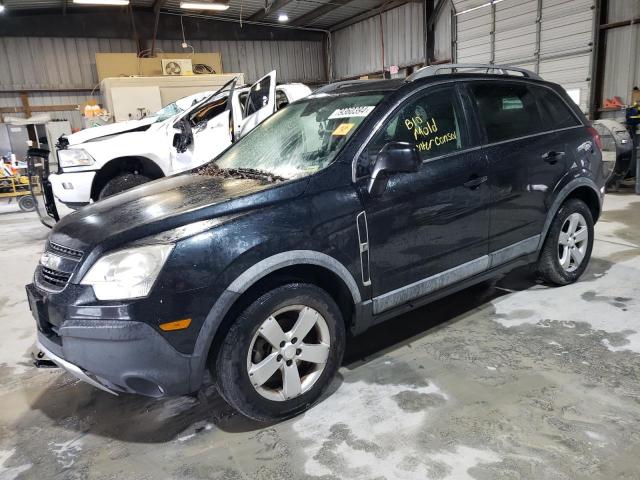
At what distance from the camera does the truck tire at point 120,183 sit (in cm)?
589

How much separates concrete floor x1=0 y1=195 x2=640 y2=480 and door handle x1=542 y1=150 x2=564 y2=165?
1021 millimetres

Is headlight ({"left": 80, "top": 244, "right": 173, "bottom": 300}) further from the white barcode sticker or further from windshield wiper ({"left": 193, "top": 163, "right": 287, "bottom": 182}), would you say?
the white barcode sticker

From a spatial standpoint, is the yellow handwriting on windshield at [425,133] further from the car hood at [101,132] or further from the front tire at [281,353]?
the car hood at [101,132]

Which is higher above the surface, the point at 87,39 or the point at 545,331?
the point at 87,39

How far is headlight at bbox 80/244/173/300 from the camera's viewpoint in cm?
186

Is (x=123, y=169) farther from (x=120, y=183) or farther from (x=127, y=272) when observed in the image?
(x=127, y=272)

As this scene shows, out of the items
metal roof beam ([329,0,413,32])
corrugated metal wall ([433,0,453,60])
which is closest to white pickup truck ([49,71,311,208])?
corrugated metal wall ([433,0,453,60])

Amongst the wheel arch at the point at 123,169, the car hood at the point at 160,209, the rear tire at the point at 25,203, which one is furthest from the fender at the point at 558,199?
the rear tire at the point at 25,203

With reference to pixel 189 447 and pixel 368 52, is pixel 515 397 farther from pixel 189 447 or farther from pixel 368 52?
pixel 368 52

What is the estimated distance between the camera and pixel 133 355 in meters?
1.86

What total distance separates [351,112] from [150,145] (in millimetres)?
4214

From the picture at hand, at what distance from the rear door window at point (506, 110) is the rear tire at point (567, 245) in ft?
2.27

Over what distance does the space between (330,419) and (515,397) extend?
36.0 inches

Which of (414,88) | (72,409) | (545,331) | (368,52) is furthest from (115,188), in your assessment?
(368,52)
